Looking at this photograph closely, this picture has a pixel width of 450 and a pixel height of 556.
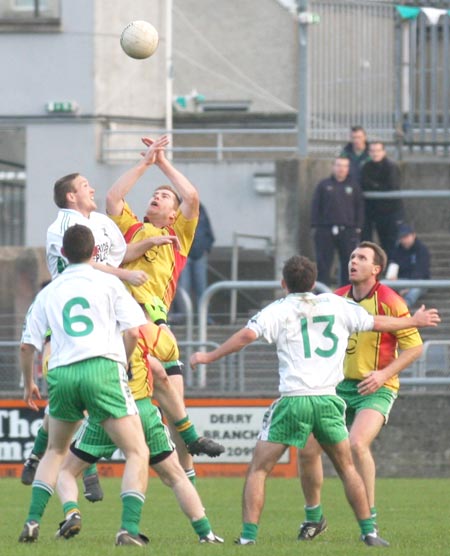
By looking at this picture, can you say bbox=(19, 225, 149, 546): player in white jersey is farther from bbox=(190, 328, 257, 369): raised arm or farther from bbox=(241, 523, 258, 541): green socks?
bbox=(241, 523, 258, 541): green socks

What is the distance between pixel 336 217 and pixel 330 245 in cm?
35

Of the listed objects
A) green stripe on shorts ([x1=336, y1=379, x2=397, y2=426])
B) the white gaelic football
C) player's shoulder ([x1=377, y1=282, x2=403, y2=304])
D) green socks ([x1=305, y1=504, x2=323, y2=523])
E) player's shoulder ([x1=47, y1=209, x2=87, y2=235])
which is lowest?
green socks ([x1=305, y1=504, x2=323, y2=523])

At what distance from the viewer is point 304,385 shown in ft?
Answer: 33.8

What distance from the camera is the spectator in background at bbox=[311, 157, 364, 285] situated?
19.4 metres

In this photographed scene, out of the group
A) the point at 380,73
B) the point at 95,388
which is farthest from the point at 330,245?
the point at 95,388

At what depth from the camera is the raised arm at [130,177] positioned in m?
11.8

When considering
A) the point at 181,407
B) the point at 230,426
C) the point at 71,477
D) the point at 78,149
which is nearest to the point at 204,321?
the point at 230,426

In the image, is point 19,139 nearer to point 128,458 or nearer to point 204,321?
point 204,321

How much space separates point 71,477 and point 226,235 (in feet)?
46.6

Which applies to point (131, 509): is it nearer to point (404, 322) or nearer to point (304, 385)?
point (304, 385)

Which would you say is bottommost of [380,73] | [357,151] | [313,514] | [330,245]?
[313,514]

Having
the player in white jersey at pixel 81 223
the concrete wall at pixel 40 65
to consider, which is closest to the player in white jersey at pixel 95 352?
the player in white jersey at pixel 81 223

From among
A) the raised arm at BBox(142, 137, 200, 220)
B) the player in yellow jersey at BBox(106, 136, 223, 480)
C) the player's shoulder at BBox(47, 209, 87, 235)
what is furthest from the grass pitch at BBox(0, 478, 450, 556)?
the raised arm at BBox(142, 137, 200, 220)

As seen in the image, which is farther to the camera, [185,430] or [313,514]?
[185,430]
